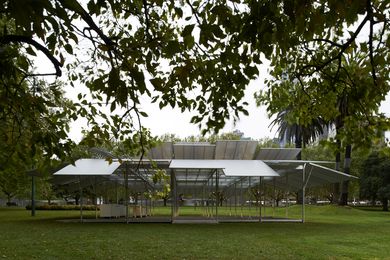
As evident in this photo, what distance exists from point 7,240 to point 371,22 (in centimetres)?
1221

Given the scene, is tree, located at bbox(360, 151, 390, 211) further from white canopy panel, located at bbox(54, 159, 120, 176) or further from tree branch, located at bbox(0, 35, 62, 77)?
tree branch, located at bbox(0, 35, 62, 77)

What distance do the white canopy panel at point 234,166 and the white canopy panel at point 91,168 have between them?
274 centimetres

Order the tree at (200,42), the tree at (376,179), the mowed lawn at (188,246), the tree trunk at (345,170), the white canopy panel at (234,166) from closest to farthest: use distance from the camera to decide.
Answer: the tree at (200,42) < the mowed lawn at (188,246) < the white canopy panel at (234,166) < the tree trunk at (345,170) < the tree at (376,179)

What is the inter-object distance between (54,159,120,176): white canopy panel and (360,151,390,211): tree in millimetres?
30769

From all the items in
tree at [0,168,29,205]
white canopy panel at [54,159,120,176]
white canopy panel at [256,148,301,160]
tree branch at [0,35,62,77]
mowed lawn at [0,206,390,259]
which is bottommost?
mowed lawn at [0,206,390,259]

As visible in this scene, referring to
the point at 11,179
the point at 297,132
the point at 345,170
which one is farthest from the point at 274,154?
the point at 297,132

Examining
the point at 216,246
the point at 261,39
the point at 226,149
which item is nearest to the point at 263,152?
the point at 226,149

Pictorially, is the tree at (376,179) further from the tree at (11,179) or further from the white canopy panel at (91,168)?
the tree at (11,179)

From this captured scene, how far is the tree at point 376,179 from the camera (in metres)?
45.3

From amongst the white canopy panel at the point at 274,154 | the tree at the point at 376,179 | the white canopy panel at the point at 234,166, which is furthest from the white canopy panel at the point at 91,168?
the tree at the point at 376,179

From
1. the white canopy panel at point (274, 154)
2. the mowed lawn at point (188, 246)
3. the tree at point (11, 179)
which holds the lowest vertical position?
the mowed lawn at point (188, 246)

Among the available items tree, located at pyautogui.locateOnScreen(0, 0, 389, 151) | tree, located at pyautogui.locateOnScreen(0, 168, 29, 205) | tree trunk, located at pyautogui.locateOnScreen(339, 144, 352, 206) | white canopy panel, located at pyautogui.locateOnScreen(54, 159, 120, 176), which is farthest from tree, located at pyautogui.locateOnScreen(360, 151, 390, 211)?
tree, located at pyautogui.locateOnScreen(0, 0, 389, 151)

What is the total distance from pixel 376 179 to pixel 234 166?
28962 millimetres

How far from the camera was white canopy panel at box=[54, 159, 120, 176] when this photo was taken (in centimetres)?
2094
